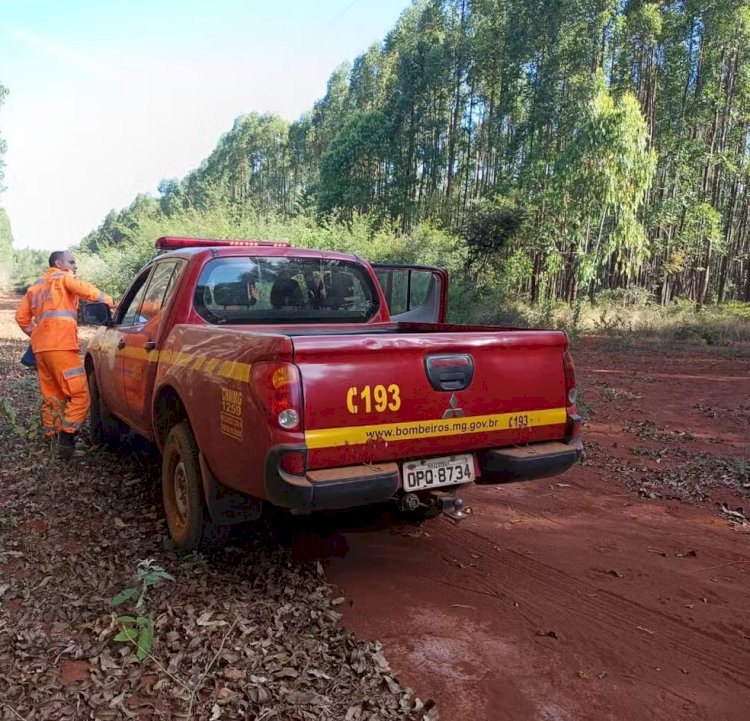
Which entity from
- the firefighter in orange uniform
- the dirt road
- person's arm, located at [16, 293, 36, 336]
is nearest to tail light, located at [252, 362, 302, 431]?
the dirt road

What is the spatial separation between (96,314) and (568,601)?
4.10 meters

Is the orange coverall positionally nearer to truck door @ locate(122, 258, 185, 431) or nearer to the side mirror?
the side mirror

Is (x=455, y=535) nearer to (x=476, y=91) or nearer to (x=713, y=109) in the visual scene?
(x=713, y=109)

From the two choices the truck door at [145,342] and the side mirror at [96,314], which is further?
the side mirror at [96,314]

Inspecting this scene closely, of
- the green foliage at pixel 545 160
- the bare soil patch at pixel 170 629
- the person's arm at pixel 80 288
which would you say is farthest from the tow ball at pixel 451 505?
the green foliage at pixel 545 160

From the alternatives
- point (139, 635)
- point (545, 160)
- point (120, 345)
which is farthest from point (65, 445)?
point (545, 160)

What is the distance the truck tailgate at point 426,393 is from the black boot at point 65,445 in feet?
11.6

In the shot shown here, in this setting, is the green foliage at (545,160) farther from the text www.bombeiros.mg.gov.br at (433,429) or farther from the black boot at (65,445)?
the text www.bombeiros.mg.gov.br at (433,429)

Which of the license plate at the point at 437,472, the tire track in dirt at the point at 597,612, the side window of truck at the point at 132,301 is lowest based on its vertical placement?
the tire track in dirt at the point at 597,612

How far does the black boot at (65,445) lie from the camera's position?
219 inches

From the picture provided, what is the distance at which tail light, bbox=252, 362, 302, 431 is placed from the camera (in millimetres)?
2904

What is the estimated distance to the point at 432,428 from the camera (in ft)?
10.7

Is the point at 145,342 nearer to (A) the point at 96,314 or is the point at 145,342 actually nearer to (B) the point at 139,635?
(A) the point at 96,314

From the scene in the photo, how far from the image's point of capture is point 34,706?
246 centimetres
